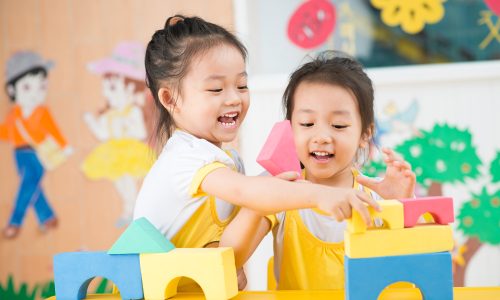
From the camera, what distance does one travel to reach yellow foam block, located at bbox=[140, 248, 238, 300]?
0.78 m

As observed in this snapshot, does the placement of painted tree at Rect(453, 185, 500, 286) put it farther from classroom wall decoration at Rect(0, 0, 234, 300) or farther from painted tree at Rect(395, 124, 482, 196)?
classroom wall decoration at Rect(0, 0, 234, 300)

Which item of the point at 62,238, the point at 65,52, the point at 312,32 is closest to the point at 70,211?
the point at 62,238

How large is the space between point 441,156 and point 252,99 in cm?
68

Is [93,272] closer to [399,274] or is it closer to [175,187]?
[175,187]

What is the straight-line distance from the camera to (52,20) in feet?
7.54

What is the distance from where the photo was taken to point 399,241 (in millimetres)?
722

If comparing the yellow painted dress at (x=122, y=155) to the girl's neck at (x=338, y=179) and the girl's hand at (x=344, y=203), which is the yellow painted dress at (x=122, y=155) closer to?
the girl's neck at (x=338, y=179)

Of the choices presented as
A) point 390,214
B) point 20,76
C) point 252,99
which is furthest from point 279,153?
point 20,76

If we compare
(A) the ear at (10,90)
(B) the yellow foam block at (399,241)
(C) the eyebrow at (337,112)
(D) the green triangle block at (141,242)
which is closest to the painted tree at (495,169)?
(C) the eyebrow at (337,112)

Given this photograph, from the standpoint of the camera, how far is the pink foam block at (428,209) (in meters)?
0.73

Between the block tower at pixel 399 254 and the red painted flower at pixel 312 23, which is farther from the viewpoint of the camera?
the red painted flower at pixel 312 23

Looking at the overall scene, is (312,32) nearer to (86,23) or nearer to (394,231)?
(86,23)

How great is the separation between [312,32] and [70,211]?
1.12m

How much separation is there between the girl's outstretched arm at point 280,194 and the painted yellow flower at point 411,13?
57.2 inches
